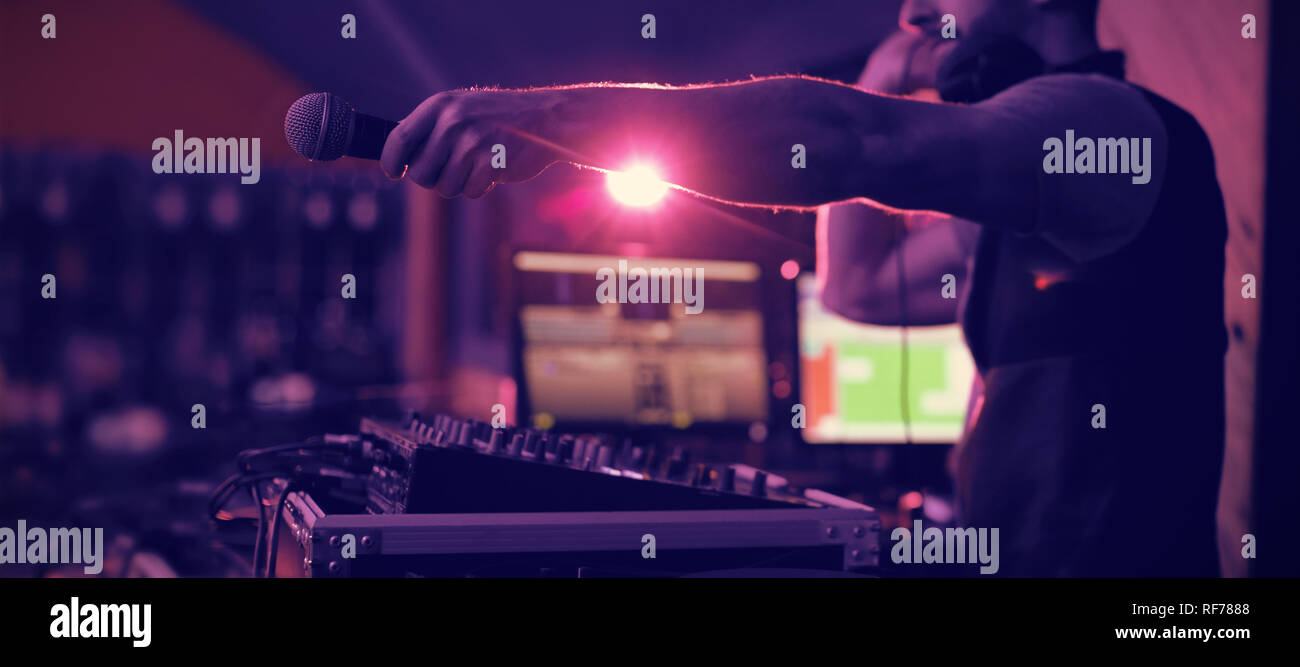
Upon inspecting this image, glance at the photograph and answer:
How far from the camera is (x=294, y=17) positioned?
13.6ft

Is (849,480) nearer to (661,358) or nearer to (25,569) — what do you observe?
(661,358)

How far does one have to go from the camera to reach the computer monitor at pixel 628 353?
1.99 metres

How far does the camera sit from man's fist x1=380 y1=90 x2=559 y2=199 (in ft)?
2.17

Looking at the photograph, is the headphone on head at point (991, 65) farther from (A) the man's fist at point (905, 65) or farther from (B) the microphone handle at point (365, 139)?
(B) the microphone handle at point (365, 139)

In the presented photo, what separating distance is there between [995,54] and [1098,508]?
0.57 metres

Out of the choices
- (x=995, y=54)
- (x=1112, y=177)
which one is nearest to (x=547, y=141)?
(x=1112, y=177)

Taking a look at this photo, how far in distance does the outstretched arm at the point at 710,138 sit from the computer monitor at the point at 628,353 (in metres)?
1.29

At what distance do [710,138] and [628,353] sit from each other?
1382 millimetres

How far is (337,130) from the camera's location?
2.33 ft

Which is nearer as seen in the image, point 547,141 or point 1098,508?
point 547,141

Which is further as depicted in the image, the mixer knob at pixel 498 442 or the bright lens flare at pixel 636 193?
the bright lens flare at pixel 636 193
